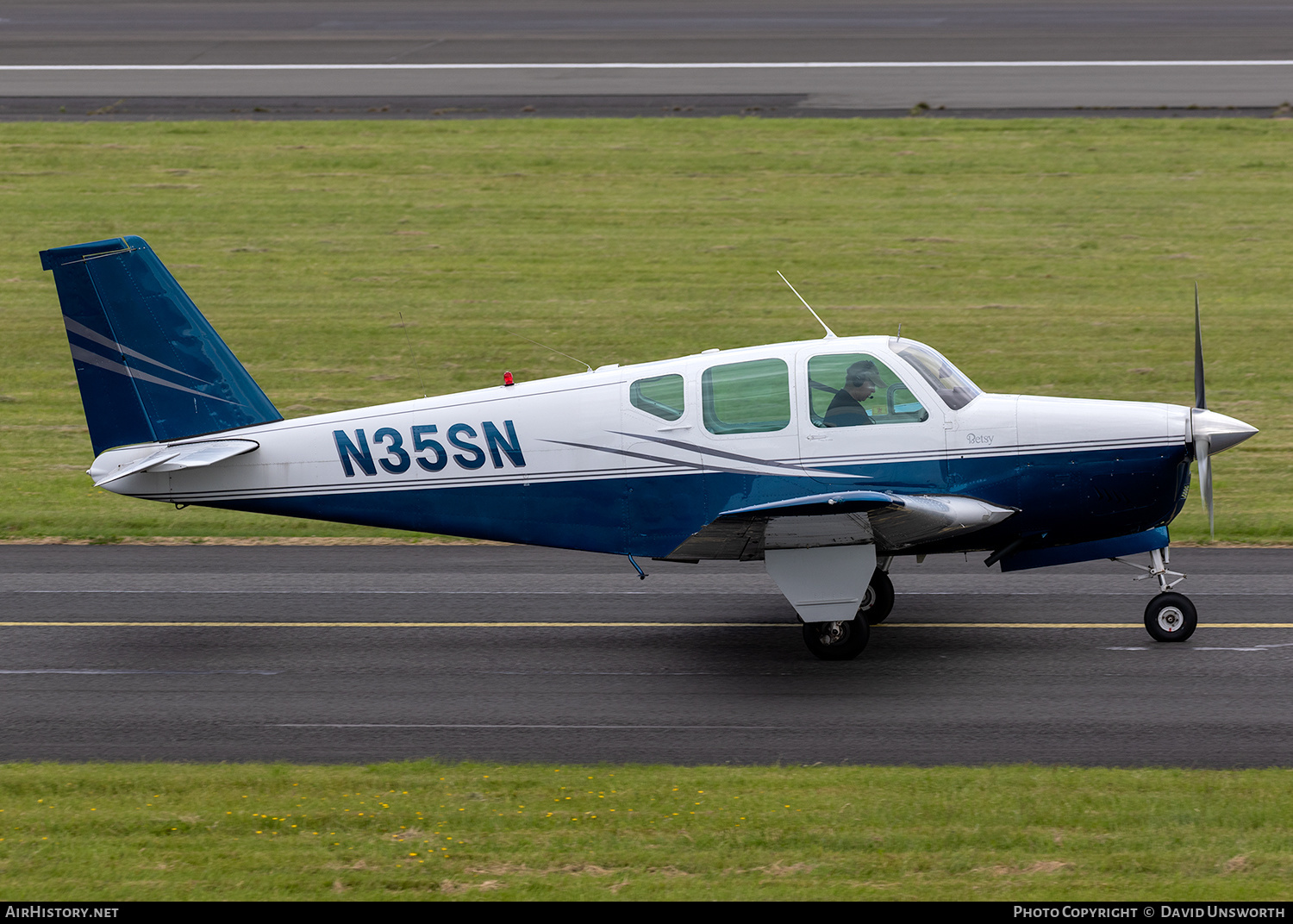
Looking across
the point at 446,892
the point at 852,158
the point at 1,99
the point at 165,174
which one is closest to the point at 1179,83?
the point at 852,158

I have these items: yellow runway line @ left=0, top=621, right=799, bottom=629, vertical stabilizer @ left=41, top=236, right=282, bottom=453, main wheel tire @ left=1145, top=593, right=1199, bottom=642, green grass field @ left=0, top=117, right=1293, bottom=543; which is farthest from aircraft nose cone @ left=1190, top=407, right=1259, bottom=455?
vertical stabilizer @ left=41, top=236, right=282, bottom=453

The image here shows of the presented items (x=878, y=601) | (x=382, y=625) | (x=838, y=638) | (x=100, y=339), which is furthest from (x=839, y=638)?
(x=100, y=339)

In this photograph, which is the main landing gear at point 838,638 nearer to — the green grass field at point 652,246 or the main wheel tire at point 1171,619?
the main wheel tire at point 1171,619

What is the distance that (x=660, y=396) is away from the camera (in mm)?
11219

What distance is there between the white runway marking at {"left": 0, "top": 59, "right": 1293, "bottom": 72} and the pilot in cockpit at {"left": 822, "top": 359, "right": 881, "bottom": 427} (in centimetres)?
2370

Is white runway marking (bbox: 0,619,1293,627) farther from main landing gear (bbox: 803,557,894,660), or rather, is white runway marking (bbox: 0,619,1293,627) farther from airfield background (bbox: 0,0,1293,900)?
main landing gear (bbox: 803,557,894,660)

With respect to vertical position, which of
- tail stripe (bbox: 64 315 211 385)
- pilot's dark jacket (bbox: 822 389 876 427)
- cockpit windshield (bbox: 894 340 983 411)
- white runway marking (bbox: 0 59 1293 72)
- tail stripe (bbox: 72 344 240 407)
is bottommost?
pilot's dark jacket (bbox: 822 389 876 427)

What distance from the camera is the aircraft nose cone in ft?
34.6

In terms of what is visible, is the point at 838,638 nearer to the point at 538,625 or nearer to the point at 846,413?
the point at 846,413

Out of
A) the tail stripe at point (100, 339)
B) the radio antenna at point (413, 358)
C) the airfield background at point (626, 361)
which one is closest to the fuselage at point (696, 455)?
the tail stripe at point (100, 339)

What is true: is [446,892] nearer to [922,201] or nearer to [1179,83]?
[922,201]

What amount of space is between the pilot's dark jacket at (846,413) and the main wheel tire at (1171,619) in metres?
2.87

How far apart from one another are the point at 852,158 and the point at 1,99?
64.3 feet

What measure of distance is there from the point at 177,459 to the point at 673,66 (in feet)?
79.9
